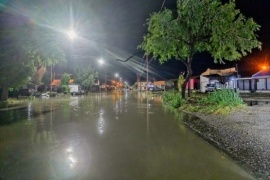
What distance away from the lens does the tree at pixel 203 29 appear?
22984 mm

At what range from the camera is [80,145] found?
9.18 m

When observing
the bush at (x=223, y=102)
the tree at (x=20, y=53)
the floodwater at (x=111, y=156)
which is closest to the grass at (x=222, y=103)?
the bush at (x=223, y=102)

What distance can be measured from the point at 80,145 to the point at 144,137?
2485mm

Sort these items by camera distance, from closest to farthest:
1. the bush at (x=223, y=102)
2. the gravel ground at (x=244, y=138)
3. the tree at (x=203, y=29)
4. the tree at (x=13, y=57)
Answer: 1. the gravel ground at (x=244, y=138)
2. the bush at (x=223, y=102)
3. the tree at (x=13, y=57)
4. the tree at (x=203, y=29)

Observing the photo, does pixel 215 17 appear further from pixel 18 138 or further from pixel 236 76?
pixel 236 76

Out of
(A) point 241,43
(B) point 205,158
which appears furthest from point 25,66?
(B) point 205,158

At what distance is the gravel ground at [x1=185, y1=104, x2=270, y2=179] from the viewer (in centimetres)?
679

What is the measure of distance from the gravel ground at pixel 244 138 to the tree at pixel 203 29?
1003cm

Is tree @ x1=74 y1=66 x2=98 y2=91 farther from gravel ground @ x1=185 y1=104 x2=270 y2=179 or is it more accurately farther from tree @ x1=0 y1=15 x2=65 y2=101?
gravel ground @ x1=185 y1=104 x2=270 y2=179

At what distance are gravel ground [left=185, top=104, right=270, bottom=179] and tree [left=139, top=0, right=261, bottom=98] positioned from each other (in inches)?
395

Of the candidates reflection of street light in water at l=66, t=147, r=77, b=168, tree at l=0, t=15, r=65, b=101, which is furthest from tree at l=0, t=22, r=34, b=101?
reflection of street light in water at l=66, t=147, r=77, b=168

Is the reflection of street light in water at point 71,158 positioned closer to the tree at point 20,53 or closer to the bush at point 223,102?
the bush at point 223,102

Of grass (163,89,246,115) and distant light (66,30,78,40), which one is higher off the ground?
distant light (66,30,78,40)

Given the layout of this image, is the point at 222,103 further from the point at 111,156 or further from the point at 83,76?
the point at 83,76
